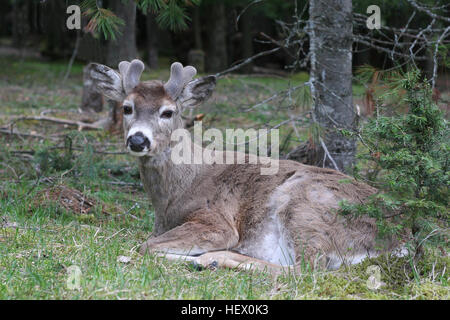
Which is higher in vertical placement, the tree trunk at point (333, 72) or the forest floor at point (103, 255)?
the tree trunk at point (333, 72)

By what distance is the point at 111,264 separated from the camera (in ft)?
13.4

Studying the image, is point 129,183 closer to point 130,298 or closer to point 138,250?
point 138,250

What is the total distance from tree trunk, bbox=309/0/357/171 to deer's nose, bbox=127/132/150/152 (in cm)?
232

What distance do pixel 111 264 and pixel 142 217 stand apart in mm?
2068

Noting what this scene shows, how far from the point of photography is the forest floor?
3602 millimetres

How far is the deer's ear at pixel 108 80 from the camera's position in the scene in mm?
5336

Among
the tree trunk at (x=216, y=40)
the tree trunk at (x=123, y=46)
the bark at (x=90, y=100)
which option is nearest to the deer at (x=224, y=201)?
the tree trunk at (x=123, y=46)

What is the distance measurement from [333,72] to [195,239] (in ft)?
9.39

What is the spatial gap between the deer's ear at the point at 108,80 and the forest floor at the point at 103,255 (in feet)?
4.26

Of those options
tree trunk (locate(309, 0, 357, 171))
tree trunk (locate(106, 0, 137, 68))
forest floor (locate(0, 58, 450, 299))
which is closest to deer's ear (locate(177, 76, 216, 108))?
forest floor (locate(0, 58, 450, 299))

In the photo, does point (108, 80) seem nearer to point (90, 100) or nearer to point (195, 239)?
point (195, 239)

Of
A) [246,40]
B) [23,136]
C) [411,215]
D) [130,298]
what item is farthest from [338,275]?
[246,40]

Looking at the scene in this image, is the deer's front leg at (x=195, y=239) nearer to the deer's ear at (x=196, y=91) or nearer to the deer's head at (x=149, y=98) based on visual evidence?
the deer's head at (x=149, y=98)

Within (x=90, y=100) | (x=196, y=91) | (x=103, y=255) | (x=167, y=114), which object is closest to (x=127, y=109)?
(x=167, y=114)
